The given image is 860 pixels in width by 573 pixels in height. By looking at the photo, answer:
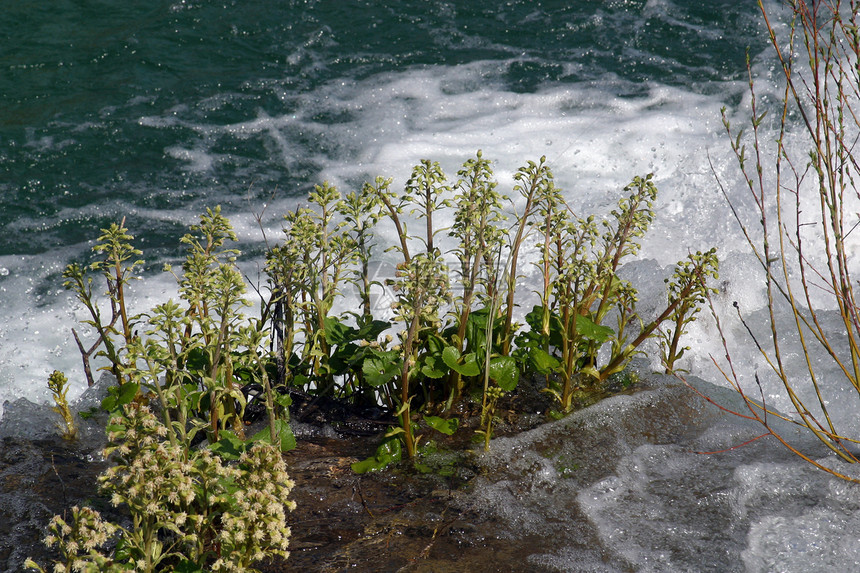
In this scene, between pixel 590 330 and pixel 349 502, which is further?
pixel 590 330

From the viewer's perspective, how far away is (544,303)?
8.38ft

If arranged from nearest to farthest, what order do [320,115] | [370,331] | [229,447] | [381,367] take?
[229,447] < [381,367] < [370,331] < [320,115]

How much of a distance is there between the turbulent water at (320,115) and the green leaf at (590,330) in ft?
2.82

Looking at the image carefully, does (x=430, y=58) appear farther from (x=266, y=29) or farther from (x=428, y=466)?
(x=428, y=466)

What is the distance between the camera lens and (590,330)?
2.54m

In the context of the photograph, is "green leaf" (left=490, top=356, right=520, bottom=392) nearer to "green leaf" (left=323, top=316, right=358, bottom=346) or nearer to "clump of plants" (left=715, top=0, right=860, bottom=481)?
"green leaf" (left=323, top=316, right=358, bottom=346)

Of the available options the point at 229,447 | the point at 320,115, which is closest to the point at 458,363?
the point at 229,447

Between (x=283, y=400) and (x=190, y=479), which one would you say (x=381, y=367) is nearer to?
(x=283, y=400)

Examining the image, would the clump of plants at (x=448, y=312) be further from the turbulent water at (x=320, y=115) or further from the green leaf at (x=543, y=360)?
the turbulent water at (x=320, y=115)

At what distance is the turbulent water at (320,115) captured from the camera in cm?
469

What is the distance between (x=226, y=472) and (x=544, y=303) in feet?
4.15

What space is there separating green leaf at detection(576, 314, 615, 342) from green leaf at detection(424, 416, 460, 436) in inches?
21.0

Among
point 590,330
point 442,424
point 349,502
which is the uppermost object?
point 590,330

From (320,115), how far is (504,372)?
4.50 metres
